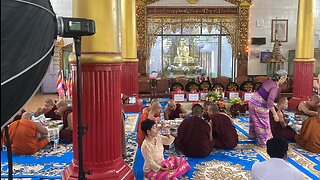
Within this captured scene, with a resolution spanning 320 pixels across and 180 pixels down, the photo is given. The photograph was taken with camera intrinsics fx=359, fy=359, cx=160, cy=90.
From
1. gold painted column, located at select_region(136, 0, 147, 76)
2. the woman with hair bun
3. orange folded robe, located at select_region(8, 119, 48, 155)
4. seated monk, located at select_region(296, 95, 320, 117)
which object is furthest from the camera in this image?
gold painted column, located at select_region(136, 0, 147, 76)

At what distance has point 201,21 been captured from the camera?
14484 mm

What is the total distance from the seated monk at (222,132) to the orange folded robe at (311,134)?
3.84 ft

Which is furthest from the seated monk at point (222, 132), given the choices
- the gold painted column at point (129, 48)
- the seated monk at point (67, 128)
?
the gold painted column at point (129, 48)

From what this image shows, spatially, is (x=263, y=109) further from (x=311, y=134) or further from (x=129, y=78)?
(x=129, y=78)

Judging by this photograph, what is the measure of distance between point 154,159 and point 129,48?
6.57 meters

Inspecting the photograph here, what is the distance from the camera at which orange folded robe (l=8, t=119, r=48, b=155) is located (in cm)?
580

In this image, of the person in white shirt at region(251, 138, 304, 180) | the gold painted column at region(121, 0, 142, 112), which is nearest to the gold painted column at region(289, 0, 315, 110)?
the gold painted column at region(121, 0, 142, 112)

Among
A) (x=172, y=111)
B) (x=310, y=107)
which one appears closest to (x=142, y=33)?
(x=172, y=111)

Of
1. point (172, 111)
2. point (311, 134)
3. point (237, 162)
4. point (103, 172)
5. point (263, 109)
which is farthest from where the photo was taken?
point (172, 111)

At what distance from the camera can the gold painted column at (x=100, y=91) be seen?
3.65m

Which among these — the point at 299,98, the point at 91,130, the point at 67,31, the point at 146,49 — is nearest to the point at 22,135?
the point at 91,130

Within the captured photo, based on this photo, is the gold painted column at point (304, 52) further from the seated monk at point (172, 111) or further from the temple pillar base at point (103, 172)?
the temple pillar base at point (103, 172)

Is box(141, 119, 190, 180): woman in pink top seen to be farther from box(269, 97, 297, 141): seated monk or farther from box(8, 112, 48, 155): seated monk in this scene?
box(269, 97, 297, 141): seated monk

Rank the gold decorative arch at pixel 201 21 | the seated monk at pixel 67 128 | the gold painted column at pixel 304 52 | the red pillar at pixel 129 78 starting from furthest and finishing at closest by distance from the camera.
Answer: the gold decorative arch at pixel 201 21 < the red pillar at pixel 129 78 < the gold painted column at pixel 304 52 < the seated monk at pixel 67 128
